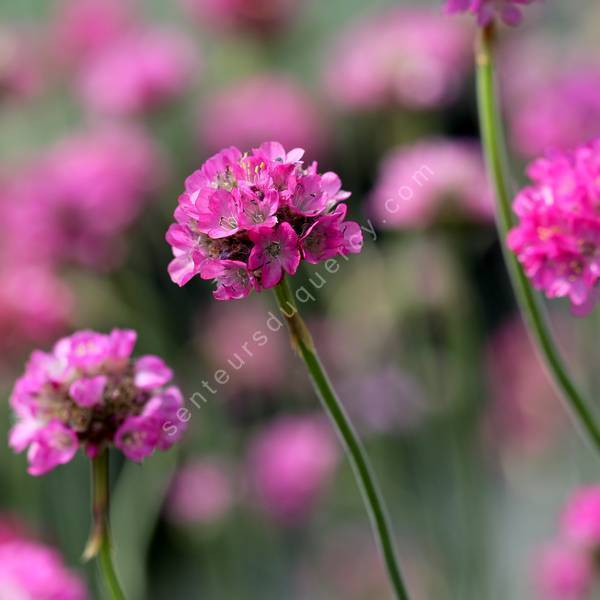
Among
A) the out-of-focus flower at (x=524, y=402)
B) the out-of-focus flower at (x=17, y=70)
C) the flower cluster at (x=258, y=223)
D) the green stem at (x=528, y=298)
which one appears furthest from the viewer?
the out-of-focus flower at (x=524, y=402)

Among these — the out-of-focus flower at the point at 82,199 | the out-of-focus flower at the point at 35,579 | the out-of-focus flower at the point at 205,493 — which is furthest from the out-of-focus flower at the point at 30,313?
the out-of-focus flower at the point at 35,579

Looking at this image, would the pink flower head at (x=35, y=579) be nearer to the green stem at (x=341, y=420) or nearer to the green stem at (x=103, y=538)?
the green stem at (x=103, y=538)

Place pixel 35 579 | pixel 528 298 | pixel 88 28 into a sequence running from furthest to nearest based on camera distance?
pixel 88 28 < pixel 35 579 < pixel 528 298

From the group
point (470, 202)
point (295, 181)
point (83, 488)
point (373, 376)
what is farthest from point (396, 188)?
point (83, 488)

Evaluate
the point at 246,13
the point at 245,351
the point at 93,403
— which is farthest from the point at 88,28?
the point at 93,403

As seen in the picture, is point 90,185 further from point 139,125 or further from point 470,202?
point 470,202

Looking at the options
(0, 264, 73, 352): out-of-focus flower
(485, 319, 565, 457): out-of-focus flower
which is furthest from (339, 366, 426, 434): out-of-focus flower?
(0, 264, 73, 352): out-of-focus flower

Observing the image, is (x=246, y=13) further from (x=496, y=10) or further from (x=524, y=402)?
(x=496, y=10)
